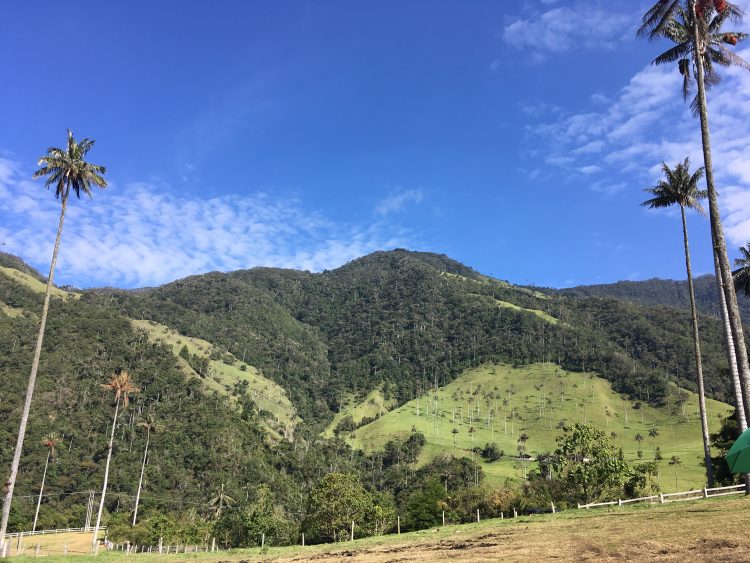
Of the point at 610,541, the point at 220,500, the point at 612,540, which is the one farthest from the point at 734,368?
the point at 220,500

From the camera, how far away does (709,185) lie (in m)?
27.9

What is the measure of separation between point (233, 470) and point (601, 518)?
487 ft

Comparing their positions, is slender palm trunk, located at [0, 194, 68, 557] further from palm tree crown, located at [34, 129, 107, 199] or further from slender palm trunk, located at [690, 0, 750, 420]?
slender palm trunk, located at [690, 0, 750, 420]

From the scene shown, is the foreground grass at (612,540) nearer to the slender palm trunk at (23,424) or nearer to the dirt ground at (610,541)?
the dirt ground at (610,541)

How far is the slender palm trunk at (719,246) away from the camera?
87.2 feet

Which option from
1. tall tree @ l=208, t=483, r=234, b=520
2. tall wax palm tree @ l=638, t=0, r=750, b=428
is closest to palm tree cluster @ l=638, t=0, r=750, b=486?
tall wax palm tree @ l=638, t=0, r=750, b=428

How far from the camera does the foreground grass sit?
17250mm

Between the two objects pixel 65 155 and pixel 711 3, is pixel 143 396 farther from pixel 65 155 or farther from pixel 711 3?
pixel 711 3

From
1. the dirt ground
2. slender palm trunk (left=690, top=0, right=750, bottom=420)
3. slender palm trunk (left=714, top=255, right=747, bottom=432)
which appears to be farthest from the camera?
slender palm trunk (left=714, top=255, right=747, bottom=432)

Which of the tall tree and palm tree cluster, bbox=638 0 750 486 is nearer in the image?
palm tree cluster, bbox=638 0 750 486

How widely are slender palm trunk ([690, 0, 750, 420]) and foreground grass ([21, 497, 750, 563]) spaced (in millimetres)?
6518

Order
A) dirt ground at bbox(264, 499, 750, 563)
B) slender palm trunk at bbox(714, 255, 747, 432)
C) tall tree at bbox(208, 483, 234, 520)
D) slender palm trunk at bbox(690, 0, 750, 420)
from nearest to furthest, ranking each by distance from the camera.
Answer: dirt ground at bbox(264, 499, 750, 563), slender palm trunk at bbox(690, 0, 750, 420), slender palm trunk at bbox(714, 255, 747, 432), tall tree at bbox(208, 483, 234, 520)

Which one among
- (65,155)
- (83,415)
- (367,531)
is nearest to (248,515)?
(367,531)

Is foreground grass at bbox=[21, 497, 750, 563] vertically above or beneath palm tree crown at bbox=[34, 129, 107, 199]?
beneath
